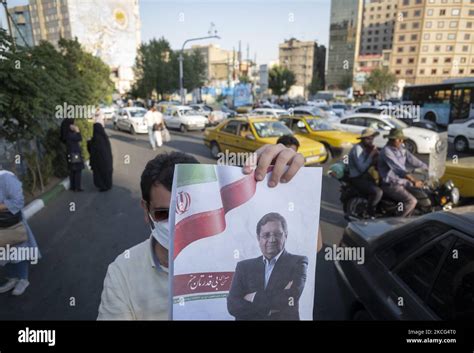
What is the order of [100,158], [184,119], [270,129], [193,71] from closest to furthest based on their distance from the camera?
1. [100,158]
2. [270,129]
3. [184,119]
4. [193,71]

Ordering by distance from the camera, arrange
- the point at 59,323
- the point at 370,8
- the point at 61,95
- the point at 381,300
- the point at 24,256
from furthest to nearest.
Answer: the point at 370,8, the point at 61,95, the point at 24,256, the point at 381,300, the point at 59,323

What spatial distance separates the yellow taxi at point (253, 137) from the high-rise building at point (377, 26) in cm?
10545

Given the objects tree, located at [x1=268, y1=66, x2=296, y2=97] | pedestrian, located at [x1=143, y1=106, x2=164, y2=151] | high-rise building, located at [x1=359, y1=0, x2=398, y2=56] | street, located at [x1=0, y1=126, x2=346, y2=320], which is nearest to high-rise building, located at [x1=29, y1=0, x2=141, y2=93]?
pedestrian, located at [x1=143, y1=106, x2=164, y2=151]

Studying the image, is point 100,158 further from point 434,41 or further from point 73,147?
point 434,41

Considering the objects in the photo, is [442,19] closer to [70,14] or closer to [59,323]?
[70,14]

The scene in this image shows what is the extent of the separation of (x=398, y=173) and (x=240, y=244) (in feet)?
14.0

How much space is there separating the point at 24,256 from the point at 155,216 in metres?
2.94

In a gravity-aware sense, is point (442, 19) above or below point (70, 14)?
above

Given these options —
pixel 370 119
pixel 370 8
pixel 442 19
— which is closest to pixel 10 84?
pixel 370 119

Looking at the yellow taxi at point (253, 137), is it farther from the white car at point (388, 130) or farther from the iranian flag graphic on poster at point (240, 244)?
the iranian flag graphic on poster at point (240, 244)

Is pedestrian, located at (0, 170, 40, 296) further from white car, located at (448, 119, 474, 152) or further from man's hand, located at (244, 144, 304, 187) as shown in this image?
white car, located at (448, 119, 474, 152)

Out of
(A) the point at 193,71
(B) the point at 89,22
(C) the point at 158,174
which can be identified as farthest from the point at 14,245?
(A) the point at 193,71

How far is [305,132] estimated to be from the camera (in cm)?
1058

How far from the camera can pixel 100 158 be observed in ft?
22.7
